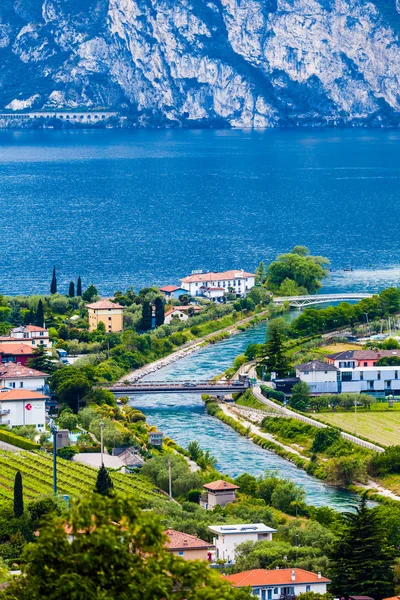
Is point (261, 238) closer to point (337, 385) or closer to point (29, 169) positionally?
point (337, 385)

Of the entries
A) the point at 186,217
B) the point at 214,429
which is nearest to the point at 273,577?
the point at 214,429

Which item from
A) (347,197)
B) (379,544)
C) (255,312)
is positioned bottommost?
(379,544)

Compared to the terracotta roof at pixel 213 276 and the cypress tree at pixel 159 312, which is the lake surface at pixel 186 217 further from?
the cypress tree at pixel 159 312

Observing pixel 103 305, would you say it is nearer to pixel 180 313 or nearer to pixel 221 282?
pixel 180 313

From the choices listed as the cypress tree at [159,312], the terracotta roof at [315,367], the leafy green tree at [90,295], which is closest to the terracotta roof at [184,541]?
the terracotta roof at [315,367]

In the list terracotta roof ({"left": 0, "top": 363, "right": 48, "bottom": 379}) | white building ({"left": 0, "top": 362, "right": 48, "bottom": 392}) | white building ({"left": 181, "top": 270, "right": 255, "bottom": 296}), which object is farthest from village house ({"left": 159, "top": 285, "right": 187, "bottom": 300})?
white building ({"left": 0, "top": 362, "right": 48, "bottom": 392})

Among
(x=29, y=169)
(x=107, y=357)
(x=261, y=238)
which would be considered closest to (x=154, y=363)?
(x=107, y=357)

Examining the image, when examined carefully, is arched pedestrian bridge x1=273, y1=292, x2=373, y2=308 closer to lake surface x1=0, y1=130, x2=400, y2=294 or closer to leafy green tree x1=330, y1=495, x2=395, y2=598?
lake surface x1=0, y1=130, x2=400, y2=294
